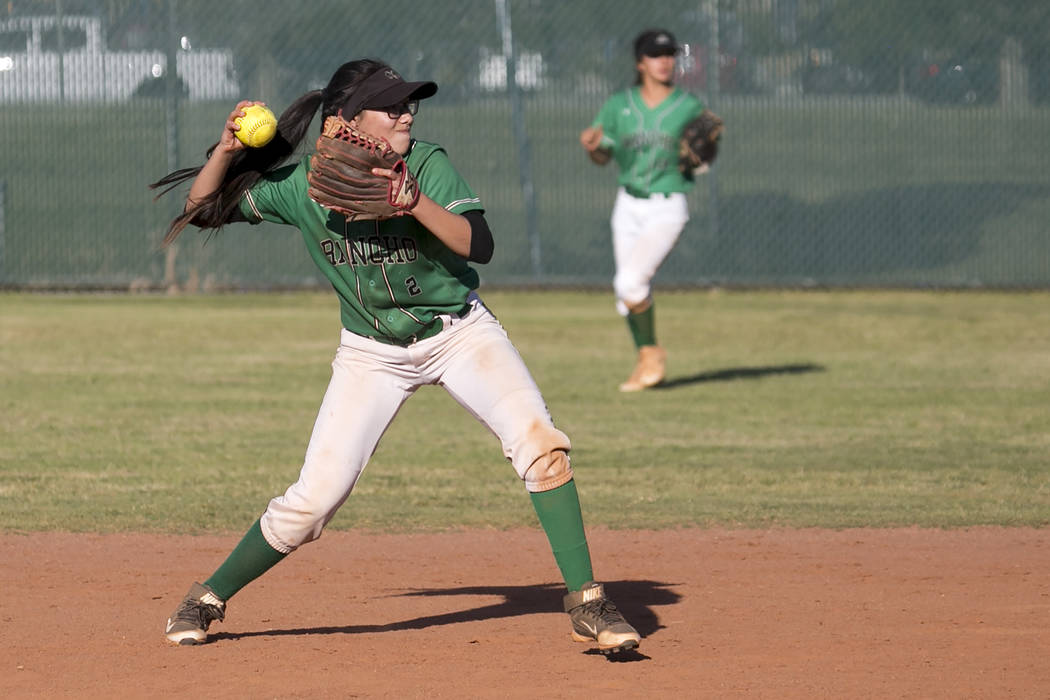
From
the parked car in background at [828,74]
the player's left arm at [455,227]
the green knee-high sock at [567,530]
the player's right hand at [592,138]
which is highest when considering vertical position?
the parked car in background at [828,74]

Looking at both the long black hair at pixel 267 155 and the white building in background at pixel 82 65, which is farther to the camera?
the white building in background at pixel 82 65

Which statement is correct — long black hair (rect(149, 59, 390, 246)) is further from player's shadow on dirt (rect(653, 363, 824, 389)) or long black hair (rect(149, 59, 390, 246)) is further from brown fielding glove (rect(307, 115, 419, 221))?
player's shadow on dirt (rect(653, 363, 824, 389))

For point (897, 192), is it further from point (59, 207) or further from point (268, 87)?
point (59, 207)

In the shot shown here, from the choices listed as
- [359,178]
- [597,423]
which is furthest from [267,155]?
[597,423]

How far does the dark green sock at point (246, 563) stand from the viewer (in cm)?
516

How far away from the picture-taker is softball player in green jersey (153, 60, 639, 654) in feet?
16.3

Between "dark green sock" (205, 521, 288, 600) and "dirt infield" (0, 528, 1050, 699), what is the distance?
0.63 ft

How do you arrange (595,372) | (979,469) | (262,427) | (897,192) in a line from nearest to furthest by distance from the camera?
(979,469)
(262,427)
(595,372)
(897,192)

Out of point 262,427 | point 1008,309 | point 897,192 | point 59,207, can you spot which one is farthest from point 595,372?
point 59,207

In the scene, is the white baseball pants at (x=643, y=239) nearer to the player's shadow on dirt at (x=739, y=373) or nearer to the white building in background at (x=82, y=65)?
the player's shadow on dirt at (x=739, y=373)

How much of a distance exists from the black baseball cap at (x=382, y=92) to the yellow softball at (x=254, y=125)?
0.23m

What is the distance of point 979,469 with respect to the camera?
8.69 meters

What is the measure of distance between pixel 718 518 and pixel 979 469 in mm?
1867

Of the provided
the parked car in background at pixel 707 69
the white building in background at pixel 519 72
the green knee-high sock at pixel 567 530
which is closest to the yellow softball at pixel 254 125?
the green knee-high sock at pixel 567 530
